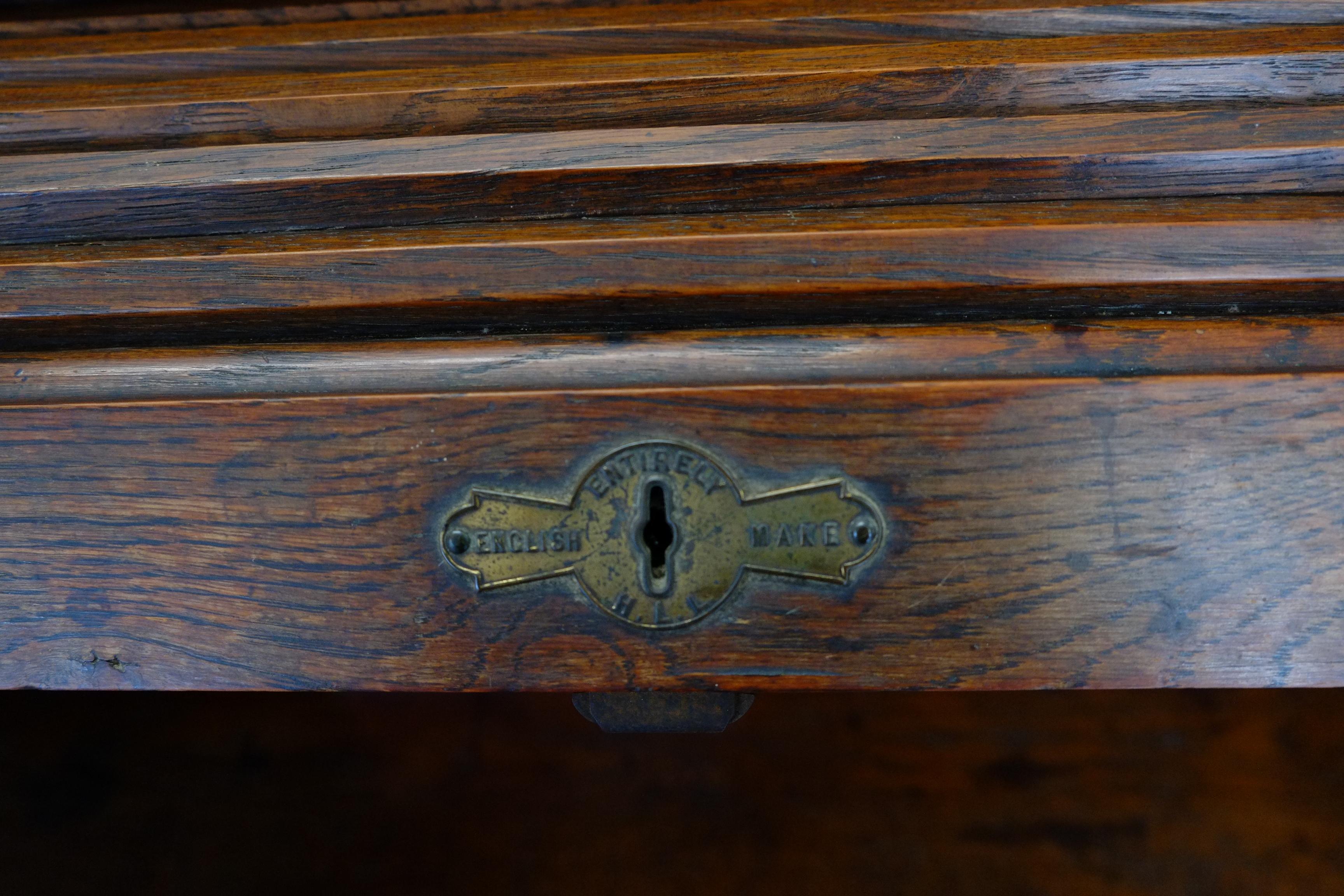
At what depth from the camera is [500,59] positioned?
3.25ft

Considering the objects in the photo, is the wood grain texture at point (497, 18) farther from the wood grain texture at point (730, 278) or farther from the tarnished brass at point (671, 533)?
the tarnished brass at point (671, 533)

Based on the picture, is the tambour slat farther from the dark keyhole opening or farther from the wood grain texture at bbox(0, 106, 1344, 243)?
the dark keyhole opening

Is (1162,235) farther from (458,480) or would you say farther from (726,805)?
(726,805)

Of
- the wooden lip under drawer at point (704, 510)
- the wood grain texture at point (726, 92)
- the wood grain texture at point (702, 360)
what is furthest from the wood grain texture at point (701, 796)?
the wood grain texture at point (726, 92)

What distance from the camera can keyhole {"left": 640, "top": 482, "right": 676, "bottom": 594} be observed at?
82cm

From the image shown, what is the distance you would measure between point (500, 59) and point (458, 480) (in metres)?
0.45

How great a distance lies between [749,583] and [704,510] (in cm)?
7

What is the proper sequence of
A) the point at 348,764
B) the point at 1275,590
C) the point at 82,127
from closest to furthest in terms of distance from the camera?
the point at 1275,590
the point at 82,127
the point at 348,764

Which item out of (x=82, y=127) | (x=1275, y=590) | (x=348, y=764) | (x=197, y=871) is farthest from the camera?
(x=348, y=764)

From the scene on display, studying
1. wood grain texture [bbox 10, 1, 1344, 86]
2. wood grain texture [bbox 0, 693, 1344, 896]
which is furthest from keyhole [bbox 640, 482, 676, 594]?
wood grain texture [bbox 0, 693, 1344, 896]

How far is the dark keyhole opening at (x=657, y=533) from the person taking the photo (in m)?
0.83

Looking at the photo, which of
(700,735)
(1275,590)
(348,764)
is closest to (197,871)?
(348,764)

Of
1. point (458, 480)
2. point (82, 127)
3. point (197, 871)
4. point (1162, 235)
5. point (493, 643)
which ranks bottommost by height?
point (197, 871)

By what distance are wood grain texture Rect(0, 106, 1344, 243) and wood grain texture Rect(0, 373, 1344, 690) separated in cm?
18
